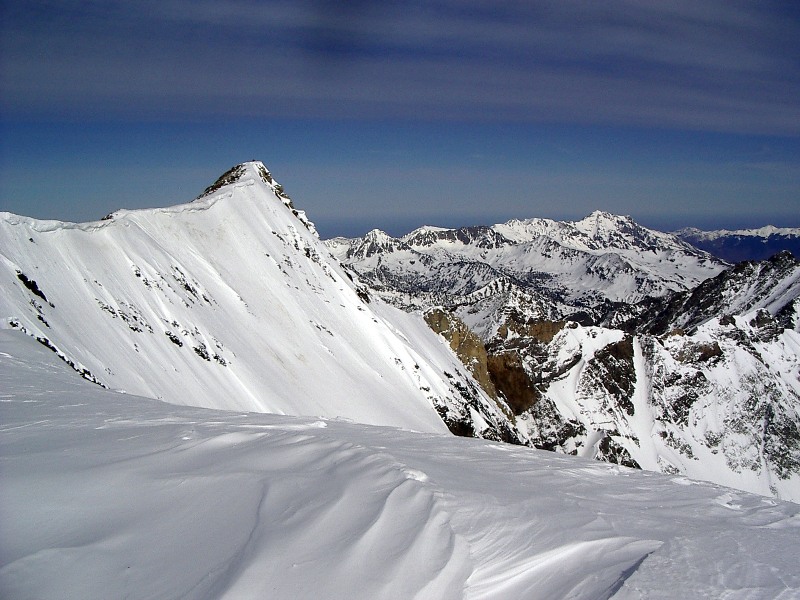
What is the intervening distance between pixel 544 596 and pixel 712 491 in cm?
629

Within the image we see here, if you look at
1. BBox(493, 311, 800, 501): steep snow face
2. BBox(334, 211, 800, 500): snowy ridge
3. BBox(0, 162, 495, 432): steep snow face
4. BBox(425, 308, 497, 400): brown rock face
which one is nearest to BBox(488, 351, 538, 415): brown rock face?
BBox(334, 211, 800, 500): snowy ridge

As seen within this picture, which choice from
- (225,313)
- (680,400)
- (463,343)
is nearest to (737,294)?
(680,400)

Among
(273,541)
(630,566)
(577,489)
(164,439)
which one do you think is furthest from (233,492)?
(577,489)

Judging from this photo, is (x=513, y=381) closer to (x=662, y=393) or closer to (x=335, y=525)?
(x=662, y=393)

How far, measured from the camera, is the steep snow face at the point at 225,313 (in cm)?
2847

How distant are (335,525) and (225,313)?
45.4 metres

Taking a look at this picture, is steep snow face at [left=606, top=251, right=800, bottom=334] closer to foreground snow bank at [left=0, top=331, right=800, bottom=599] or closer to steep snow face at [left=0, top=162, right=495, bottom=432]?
steep snow face at [left=0, top=162, right=495, bottom=432]

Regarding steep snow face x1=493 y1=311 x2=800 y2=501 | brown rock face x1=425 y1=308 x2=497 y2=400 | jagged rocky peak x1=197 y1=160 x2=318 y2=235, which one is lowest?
steep snow face x1=493 y1=311 x2=800 y2=501

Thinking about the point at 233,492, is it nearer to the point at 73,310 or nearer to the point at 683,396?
the point at 73,310

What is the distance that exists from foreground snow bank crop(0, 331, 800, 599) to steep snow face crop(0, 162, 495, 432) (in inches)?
584

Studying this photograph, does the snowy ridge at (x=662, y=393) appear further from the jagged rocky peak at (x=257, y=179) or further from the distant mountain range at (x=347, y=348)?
the jagged rocky peak at (x=257, y=179)

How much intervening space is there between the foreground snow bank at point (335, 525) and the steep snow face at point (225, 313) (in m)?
14.8

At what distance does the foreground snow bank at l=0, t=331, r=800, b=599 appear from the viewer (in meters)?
5.09

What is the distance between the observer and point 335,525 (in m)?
6.04
